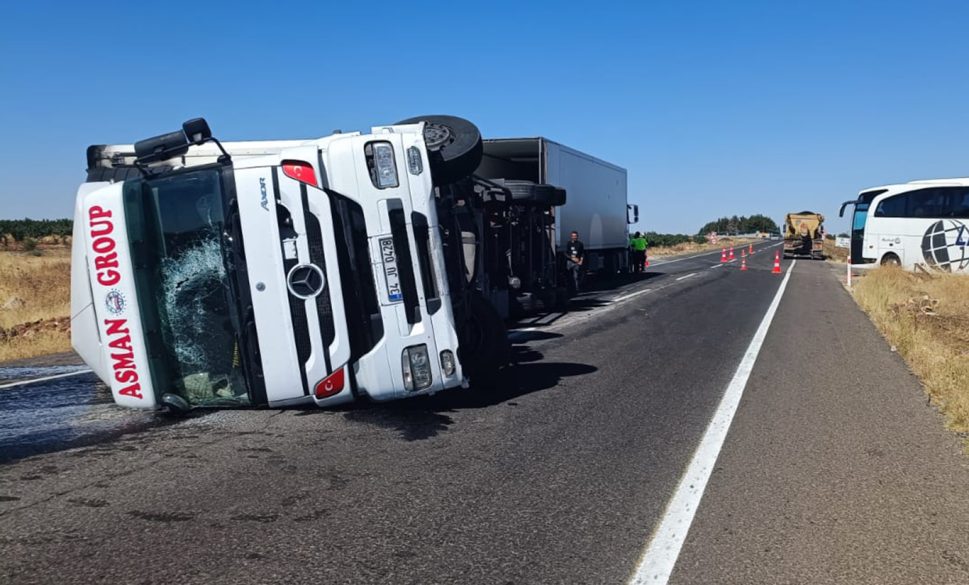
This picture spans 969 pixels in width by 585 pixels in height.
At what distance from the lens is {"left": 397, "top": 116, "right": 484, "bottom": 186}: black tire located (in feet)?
22.9

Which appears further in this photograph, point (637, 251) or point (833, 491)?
point (637, 251)

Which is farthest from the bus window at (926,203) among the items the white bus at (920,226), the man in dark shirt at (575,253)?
the man in dark shirt at (575,253)

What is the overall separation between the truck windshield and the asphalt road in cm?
58

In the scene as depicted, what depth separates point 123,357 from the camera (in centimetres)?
577

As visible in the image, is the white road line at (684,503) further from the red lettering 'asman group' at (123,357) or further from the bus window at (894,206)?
the bus window at (894,206)

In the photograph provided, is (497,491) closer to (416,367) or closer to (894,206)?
(416,367)

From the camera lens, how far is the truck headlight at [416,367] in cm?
593

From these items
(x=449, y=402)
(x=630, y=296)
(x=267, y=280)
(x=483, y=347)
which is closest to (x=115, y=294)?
(x=267, y=280)

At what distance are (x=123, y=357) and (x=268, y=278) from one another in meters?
1.20

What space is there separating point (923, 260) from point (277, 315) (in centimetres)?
2463

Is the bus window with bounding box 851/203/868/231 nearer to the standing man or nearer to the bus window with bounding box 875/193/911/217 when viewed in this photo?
the bus window with bounding box 875/193/911/217

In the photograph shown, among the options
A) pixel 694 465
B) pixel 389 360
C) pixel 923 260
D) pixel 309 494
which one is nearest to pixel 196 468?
pixel 309 494

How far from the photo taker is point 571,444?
5660mm

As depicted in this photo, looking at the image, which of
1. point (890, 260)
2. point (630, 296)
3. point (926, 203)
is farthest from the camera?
point (890, 260)
